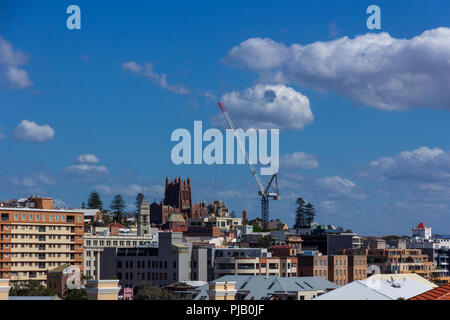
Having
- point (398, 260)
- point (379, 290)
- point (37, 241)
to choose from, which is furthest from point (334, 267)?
point (379, 290)

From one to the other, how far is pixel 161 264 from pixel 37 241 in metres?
18.8

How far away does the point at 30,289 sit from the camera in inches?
3516

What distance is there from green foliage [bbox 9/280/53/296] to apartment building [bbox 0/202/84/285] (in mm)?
3846

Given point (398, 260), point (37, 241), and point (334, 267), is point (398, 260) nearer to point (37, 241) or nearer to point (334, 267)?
point (334, 267)

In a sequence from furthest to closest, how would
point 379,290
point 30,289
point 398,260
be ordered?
point 398,260 < point 30,289 < point 379,290

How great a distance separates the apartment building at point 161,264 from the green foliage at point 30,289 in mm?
13172

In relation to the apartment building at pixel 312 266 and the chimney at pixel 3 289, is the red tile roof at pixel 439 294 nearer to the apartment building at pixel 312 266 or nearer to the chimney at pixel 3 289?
the chimney at pixel 3 289

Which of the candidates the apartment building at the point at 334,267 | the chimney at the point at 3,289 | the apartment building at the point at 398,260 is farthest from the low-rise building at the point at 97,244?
the chimney at the point at 3,289

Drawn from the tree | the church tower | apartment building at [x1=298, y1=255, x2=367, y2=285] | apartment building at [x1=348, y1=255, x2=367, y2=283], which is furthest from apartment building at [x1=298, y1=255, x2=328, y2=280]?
the church tower

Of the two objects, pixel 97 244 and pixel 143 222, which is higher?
pixel 143 222

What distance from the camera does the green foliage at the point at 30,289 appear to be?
85188 millimetres

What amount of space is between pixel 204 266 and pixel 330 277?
20.1m
